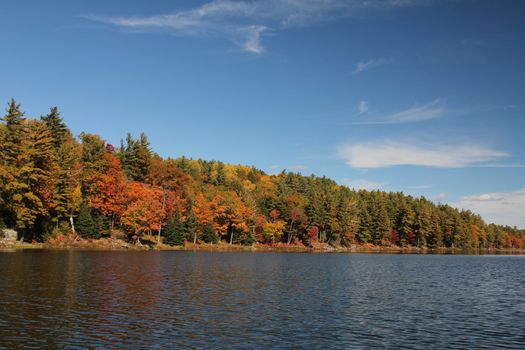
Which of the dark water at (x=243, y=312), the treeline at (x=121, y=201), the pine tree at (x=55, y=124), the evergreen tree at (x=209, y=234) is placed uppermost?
the pine tree at (x=55, y=124)

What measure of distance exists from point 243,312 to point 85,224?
7722cm

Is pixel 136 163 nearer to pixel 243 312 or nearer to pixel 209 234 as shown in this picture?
pixel 209 234

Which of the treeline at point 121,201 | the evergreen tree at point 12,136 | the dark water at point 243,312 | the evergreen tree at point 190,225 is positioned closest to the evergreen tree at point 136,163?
the treeline at point 121,201

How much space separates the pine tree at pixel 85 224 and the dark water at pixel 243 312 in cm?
4966

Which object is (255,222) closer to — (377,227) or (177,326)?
(377,227)

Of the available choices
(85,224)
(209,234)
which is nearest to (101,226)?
(85,224)

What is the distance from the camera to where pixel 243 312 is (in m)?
28.9

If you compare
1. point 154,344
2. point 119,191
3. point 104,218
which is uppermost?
point 119,191

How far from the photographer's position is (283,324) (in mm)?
25594

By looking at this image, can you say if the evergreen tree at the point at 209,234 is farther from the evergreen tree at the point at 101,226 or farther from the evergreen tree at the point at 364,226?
the evergreen tree at the point at 364,226

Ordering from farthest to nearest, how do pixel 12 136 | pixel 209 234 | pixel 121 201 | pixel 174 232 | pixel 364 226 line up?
→ pixel 364 226 < pixel 209 234 < pixel 174 232 < pixel 121 201 < pixel 12 136

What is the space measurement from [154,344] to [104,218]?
86.2 metres

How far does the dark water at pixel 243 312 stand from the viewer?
2172 cm

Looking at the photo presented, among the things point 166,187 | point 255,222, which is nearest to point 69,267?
point 166,187
